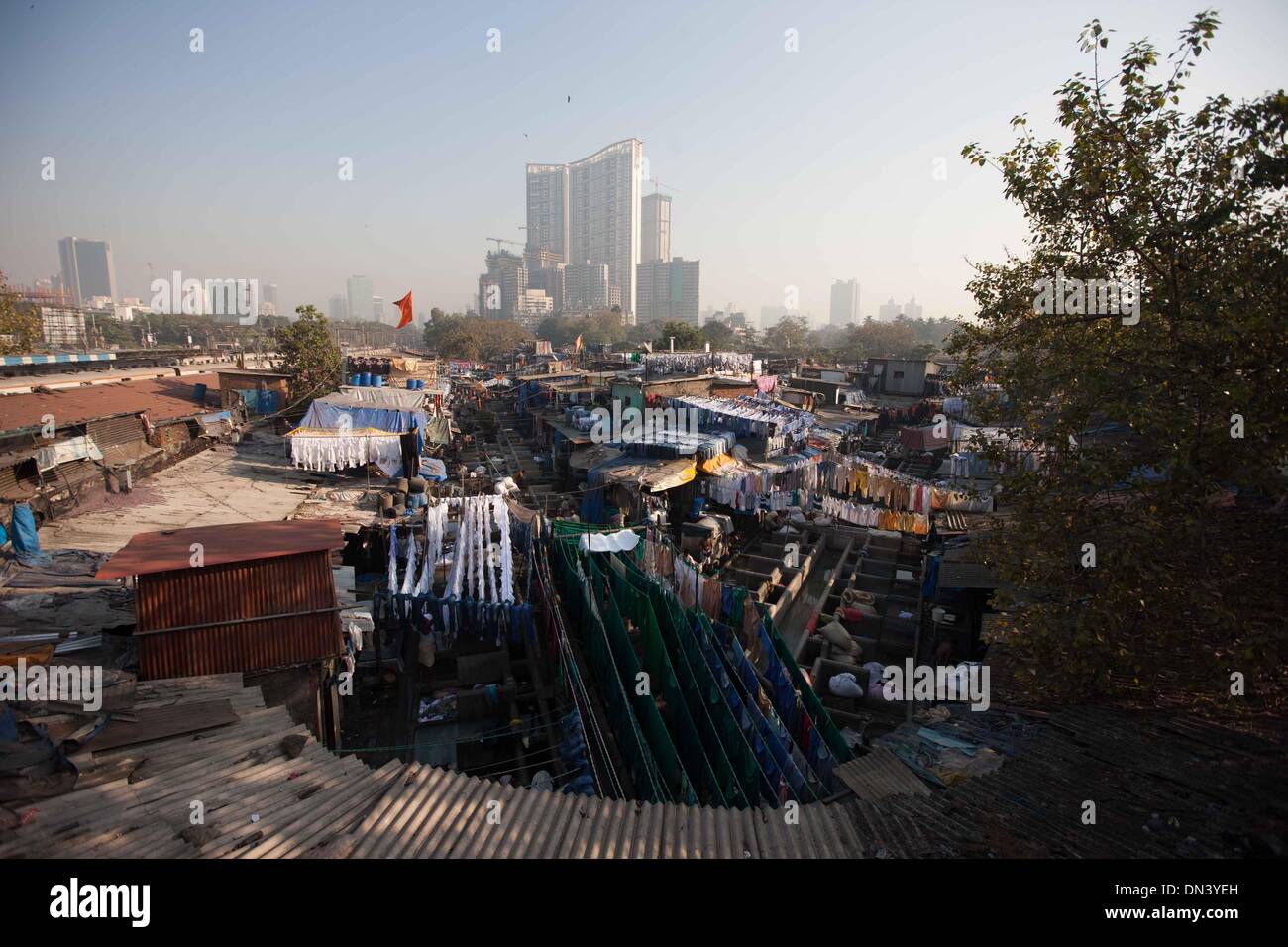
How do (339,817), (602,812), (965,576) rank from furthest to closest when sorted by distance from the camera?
(965,576) → (602,812) → (339,817)

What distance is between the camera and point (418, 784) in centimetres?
544

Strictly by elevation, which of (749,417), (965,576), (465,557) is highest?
(749,417)

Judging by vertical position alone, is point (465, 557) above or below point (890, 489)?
below

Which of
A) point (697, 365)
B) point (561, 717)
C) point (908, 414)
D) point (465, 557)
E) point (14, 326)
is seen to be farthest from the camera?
point (908, 414)

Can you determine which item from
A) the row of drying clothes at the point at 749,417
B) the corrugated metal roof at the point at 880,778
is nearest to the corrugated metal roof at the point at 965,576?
the corrugated metal roof at the point at 880,778

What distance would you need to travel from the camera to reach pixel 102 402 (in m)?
20.9

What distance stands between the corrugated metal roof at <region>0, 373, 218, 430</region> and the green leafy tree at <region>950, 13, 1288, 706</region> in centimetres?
2241

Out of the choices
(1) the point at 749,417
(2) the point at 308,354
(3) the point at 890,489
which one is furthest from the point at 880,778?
(2) the point at 308,354

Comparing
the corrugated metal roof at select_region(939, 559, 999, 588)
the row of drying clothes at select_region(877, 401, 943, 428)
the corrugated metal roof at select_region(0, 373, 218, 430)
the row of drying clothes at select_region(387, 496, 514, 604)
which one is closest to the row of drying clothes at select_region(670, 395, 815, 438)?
the corrugated metal roof at select_region(939, 559, 999, 588)

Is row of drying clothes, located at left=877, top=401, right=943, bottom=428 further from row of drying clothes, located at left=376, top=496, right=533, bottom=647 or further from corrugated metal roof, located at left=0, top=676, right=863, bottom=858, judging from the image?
corrugated metal roof, located at left=0, top=676, right=863, bottom=858

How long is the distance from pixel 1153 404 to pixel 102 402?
27896 millimetres

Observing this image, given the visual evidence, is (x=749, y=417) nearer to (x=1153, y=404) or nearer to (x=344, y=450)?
(x=344, y=450)

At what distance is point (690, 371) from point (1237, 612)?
30.6 meters

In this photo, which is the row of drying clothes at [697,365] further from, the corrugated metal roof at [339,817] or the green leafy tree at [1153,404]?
the corrugated metal roof at [339,817]
